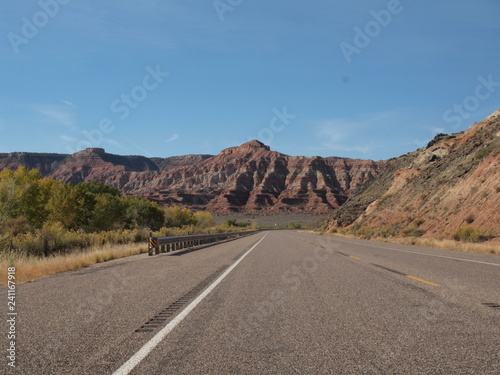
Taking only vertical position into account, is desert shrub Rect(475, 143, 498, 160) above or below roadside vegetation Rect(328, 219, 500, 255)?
above

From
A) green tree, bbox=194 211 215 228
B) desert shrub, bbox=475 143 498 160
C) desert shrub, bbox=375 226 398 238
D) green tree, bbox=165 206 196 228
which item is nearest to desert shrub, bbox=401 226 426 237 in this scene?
desert shrub, bbox=375 226 398 238

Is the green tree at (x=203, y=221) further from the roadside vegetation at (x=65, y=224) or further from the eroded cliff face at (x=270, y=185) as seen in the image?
the eroded cliff face at (x=270, y=185)

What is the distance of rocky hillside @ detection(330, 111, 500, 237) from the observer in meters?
33.6

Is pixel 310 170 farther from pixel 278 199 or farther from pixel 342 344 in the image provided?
pixel 342 344

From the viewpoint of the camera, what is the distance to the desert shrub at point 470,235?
86.5 ft

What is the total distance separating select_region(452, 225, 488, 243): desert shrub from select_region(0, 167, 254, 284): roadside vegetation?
778 inches

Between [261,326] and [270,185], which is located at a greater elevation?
[270,185]

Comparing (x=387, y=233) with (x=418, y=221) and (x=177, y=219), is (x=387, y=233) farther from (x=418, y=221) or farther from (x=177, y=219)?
(x=177, y=219)

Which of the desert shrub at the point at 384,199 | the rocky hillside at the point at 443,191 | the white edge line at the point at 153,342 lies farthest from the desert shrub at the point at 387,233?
the white edge line at the point at 153,342

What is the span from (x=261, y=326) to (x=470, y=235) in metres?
25.9

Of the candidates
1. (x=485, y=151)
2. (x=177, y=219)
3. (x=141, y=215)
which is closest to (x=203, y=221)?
(x=177, y=219)

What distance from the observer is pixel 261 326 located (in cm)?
552

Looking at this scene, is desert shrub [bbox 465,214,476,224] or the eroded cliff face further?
the eroded cliff face

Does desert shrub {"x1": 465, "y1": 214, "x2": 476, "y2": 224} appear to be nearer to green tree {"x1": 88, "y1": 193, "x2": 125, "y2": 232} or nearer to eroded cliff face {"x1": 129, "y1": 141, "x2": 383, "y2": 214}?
green tree {"x1": 88, "y1": 193, "x2": 125, "y2": 232}
